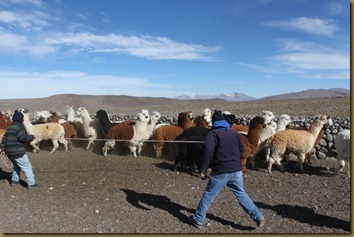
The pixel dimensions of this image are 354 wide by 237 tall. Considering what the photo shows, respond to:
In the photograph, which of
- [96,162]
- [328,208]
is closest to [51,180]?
[96,162]

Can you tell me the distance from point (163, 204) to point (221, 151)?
5.56 ft

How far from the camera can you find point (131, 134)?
9344 millimetres

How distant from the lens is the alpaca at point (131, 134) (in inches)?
366

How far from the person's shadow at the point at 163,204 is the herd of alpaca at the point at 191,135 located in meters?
1.73

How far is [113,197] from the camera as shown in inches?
228

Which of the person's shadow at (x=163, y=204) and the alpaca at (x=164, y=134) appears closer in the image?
the person's shadow at (x=163, y=204)

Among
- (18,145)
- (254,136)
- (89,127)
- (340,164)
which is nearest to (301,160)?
(340,164)

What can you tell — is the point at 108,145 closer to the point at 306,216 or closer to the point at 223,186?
the point at 223,186

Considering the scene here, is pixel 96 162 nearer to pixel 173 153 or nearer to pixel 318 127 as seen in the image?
pixel 173 153

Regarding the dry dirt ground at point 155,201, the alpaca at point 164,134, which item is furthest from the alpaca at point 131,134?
the dry dirt ground at point 155,201

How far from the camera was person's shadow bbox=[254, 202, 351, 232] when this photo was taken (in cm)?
453

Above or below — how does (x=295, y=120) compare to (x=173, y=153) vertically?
above

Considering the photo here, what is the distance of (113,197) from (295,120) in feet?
23.3

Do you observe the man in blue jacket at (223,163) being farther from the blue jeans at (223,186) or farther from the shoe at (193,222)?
the shoe at (193,222)
